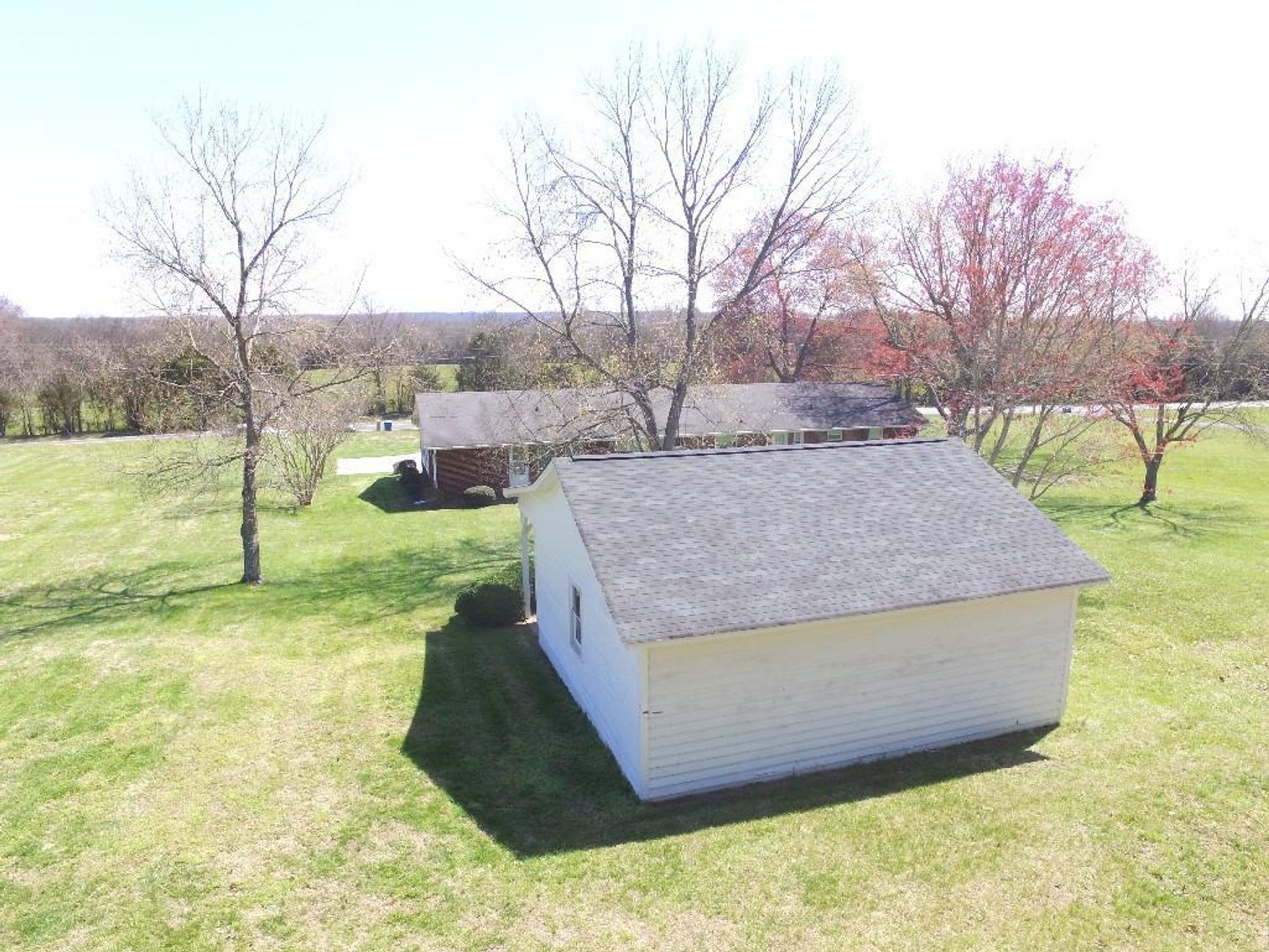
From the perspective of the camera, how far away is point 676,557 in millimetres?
10703

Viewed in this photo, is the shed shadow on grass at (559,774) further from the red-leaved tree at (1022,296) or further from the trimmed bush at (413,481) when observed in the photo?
the trimmed bush at (413,481)

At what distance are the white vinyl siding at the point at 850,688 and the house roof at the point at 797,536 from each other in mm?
367

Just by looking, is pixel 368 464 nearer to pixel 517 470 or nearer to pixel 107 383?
pixel 517 470

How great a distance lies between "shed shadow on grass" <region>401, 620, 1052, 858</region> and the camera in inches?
372

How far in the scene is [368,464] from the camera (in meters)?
39.5

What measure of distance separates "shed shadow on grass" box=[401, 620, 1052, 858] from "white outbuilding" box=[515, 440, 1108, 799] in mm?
289

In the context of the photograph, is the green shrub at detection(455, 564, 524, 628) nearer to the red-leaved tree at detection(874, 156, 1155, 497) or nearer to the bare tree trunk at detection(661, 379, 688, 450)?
the bare tree trunk at detection(661, 379, 688, 450)

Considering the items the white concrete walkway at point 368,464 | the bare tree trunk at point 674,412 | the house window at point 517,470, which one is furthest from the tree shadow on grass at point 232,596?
the white concrete walkway at point 368,464

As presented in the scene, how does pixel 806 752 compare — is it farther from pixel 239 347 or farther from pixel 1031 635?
pixel 239 347

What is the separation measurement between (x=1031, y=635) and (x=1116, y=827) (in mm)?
3118

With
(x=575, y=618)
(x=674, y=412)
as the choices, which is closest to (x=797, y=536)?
(x=575, y=618)

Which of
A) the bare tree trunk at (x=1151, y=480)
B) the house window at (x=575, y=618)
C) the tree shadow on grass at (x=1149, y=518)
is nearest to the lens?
the house window at (x=575, y=618)

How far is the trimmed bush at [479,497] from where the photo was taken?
30547mm

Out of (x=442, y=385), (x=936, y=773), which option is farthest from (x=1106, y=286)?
(x=442, y=385)
